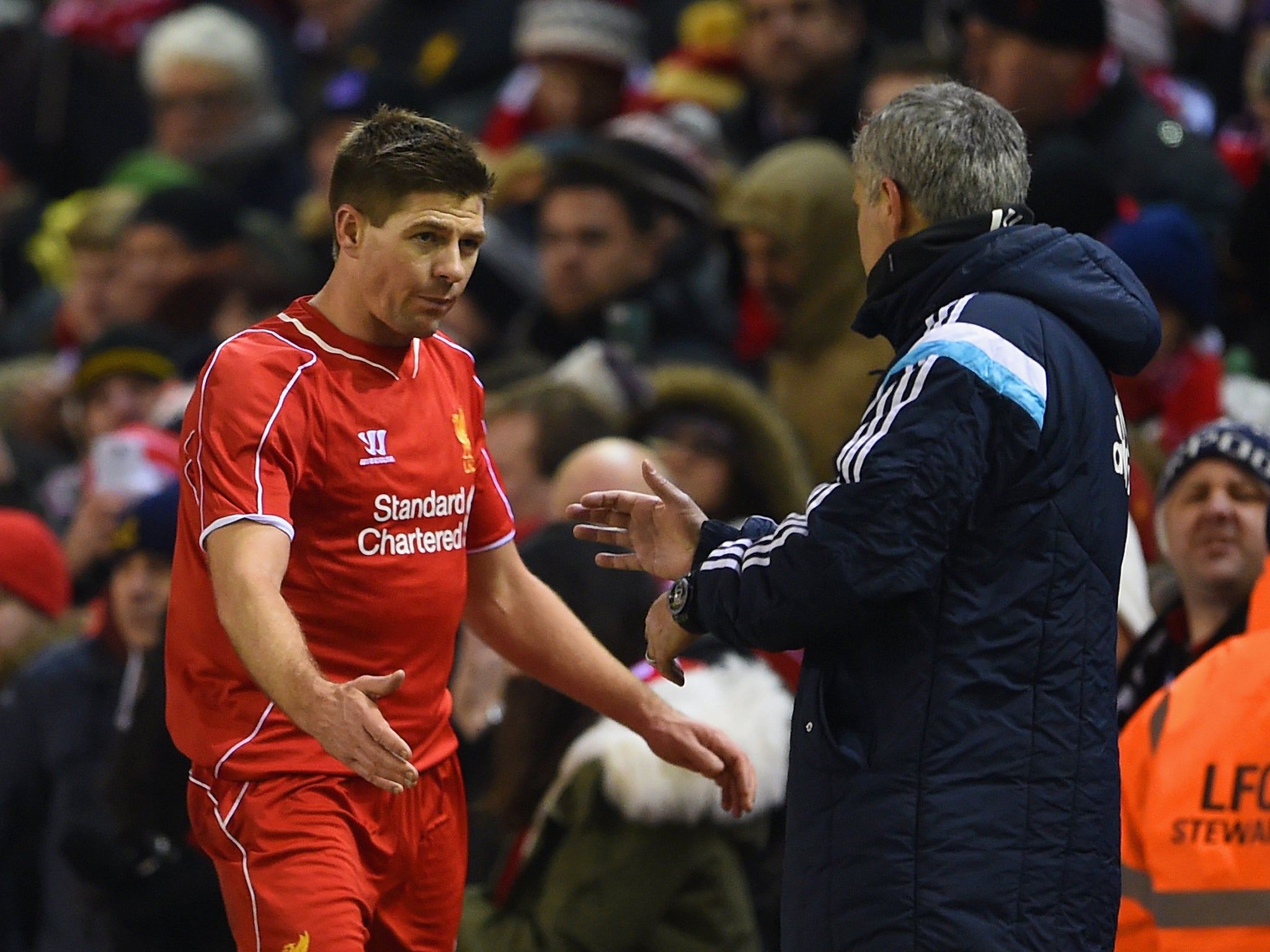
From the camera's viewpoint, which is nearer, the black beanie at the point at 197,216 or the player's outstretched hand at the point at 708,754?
the player's outstretched hand at the point at 708,754

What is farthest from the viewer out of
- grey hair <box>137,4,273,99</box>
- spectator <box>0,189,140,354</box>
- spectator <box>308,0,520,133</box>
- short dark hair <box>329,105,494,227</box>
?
grey hair <box>137,4,273,99</box>

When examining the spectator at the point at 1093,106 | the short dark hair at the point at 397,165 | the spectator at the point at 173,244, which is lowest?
the short dark hair at the point at 397,165

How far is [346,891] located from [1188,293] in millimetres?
4104

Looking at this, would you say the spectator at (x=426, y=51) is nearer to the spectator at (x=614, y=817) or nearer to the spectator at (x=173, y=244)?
the spectator at (x=173, y=244)

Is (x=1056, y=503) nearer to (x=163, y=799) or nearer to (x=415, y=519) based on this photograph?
(x=415, y=519)

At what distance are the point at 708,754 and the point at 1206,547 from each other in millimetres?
1752

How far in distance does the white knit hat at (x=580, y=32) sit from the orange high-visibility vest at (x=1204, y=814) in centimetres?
550

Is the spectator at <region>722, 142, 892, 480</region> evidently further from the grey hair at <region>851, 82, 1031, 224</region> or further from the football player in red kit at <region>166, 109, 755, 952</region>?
the grey hair at <region>851, 82, 1031, 224</region>

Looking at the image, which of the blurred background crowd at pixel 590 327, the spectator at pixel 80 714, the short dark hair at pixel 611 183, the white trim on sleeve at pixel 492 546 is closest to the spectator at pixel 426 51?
the blurred background crowd at pixel 590 327

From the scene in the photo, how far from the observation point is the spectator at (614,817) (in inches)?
196

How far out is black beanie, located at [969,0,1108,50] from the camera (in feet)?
25.4

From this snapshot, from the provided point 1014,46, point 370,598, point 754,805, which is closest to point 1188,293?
point 1014,46

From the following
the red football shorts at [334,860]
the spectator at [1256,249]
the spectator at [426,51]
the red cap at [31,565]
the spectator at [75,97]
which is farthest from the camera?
the spectator at [75,97]

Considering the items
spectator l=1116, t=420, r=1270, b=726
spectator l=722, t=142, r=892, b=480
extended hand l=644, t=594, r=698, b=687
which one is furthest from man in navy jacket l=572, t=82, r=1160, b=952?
spectator l=722, t=142, r=892, b=480
